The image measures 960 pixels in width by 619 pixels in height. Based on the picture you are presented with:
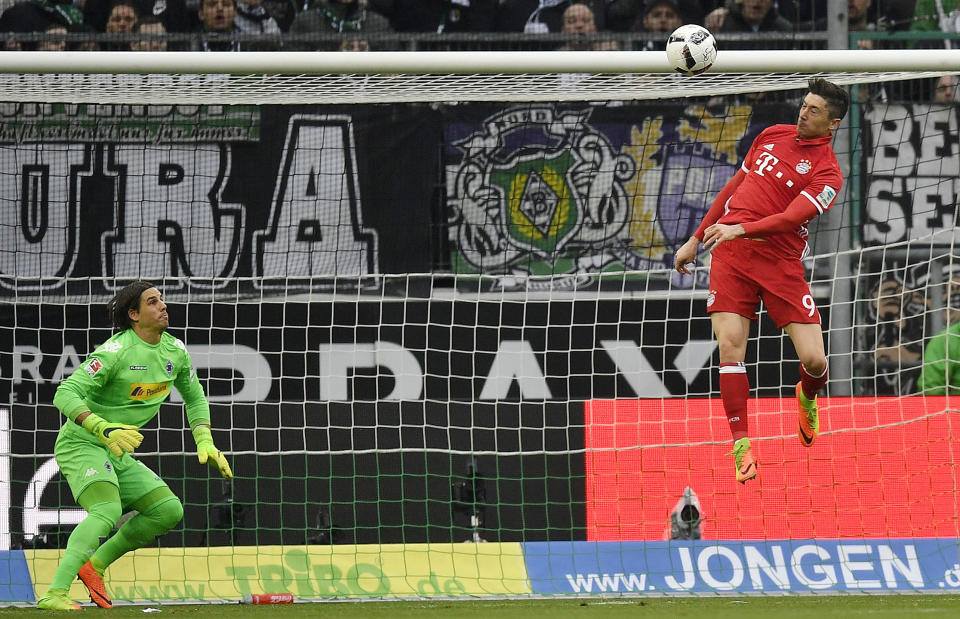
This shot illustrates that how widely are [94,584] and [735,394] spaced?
11.6 feet

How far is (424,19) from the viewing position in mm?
10297

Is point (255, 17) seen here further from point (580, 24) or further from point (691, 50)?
point (691, 50)

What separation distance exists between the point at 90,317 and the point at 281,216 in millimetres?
1545

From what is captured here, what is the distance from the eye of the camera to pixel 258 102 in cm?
824

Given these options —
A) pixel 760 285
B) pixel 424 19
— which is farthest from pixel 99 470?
pixel 424 19

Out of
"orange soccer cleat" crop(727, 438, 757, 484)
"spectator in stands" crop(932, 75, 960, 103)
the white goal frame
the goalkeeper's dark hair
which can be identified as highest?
"spectator in stands" crop(932, 75, 960, 103)

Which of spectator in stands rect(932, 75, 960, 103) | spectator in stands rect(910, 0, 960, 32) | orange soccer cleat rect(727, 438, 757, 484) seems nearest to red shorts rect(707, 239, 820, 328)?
orange soccer cleat rect(727, 438, 757, 484)

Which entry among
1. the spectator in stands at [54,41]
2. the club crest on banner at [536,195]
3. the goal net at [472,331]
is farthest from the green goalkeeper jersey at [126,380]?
the spectator in stands at [54,41]

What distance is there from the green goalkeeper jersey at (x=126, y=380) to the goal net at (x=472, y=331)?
138 centimetres

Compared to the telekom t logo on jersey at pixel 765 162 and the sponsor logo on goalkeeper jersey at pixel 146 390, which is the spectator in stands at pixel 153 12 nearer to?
the sponsor logo on goalkeeper jersey at pixel 146 390

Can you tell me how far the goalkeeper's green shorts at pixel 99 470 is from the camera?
682 centimetres

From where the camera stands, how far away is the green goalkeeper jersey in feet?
22.2

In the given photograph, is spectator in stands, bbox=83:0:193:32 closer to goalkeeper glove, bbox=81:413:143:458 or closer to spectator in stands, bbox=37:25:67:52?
spectator in stands, bbox=37:25:67:52

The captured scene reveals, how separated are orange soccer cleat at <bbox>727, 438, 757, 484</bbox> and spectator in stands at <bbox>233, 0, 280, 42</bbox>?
5643 millimetres
